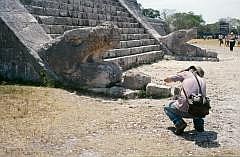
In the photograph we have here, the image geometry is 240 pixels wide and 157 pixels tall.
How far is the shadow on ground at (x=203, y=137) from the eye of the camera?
19.2ft

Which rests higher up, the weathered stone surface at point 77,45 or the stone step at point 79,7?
the stone step at point 79,7

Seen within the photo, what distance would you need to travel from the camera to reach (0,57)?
927 centimetres

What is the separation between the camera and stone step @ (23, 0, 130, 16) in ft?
37.6

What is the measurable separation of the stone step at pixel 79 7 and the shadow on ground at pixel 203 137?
247 inches

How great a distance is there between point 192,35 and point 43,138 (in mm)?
13236

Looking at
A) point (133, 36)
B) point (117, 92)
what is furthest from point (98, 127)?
point (133, 36)

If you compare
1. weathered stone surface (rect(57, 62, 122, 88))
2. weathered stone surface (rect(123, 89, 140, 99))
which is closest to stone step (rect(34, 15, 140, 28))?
weathered stone surface (rect(57, 62, 122, 88))

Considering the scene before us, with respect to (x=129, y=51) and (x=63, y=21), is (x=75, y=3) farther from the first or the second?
(x=129, y=51)

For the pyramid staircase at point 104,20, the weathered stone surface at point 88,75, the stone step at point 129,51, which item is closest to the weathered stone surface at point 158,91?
the weathered stone surface at point 88,75

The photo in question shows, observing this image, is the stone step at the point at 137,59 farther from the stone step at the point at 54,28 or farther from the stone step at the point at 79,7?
the stone step at the point at 79,7

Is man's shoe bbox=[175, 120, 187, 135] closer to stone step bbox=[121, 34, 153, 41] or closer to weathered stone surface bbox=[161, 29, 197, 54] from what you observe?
stone step bbox=[121, 34, 153, 41]

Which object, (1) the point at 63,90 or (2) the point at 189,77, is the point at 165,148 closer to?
(2) the point at 189,77

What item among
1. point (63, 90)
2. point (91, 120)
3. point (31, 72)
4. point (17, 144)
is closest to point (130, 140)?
point (91, 120)

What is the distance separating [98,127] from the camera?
641 centimetres
